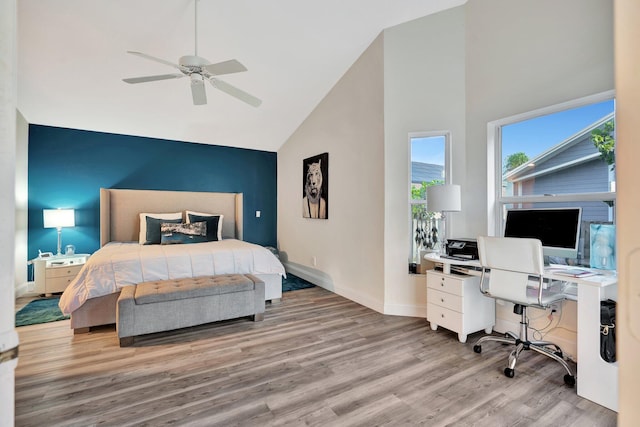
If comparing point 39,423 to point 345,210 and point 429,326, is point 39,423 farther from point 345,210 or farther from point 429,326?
point 345,210

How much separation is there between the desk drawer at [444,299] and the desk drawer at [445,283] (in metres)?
0.04

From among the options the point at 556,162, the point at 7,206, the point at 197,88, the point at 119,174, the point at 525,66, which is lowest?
the point at 7,206

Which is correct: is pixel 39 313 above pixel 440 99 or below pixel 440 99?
below

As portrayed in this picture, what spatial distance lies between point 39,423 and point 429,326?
9.80 ft

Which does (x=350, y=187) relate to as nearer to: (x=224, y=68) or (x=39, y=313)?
(x=224, y=68)

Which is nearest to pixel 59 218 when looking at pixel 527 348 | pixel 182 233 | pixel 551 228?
pixel 182 233

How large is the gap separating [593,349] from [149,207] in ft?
17.7

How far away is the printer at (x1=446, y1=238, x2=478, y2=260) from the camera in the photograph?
107 inches

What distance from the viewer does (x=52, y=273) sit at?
383cm

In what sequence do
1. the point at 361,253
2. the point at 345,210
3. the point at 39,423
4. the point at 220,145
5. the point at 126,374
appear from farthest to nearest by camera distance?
the point at 220,145 < the point at 345,210 < the point at 361,253 < the point at 126,374 < the point at 39,423

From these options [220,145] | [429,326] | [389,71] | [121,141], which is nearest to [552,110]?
[389,71]

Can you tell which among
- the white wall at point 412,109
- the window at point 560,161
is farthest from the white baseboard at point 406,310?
the window at point 560,161

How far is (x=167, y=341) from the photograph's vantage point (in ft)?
8.81

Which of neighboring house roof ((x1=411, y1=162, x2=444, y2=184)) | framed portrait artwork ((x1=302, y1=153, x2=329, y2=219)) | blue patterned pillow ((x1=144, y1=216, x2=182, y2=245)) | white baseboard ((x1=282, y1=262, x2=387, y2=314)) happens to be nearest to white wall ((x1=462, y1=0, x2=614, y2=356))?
neighboring house roof ((x1=411, y1=162, x2=444, y2=184))
